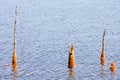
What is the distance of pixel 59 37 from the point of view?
89.2 meters

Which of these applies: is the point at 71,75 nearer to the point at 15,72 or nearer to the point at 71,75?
the point at 71,75

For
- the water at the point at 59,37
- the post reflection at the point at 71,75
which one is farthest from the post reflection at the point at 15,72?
the post reflection at the point at 71,75

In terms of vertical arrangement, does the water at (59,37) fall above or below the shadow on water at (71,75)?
above

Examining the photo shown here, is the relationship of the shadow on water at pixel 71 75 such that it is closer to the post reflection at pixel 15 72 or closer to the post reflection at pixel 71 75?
the post reflection at pixel 71 75

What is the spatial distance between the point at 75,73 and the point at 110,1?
7579cm

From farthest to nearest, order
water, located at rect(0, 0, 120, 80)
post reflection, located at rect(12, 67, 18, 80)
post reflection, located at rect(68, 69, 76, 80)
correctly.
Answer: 1. water, located at rect(0, 0, 120, 80)
2. post reflection, located at rect(68, 69, 76, 80)
3. post reflection, located at rect(12, 67, 18, 80)

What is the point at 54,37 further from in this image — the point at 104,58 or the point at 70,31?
the point at 104,58

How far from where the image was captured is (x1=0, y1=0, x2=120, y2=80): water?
66.1 m

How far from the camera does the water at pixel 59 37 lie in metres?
66.1

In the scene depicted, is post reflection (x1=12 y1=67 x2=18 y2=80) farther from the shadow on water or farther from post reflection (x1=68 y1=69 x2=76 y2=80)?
post reflection (x1=68 y1=69 x2=76 y2=80)

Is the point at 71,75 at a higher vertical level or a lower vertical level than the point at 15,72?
lower

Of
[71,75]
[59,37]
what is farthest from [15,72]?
[59,37]

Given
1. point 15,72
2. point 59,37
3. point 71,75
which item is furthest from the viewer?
point 59,37

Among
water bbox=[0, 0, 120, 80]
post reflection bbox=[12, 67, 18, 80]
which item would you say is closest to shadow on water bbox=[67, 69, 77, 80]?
water bbox=[0, 0, 120, 80]
